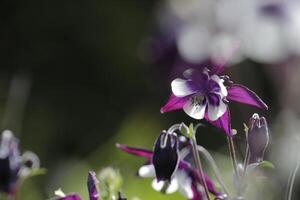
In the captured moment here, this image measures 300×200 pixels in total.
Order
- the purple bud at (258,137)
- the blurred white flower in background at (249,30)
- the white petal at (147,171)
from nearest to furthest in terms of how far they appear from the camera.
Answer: the purple bud at (258,137), the white petal at (147,171), the blurred white flower in background at (249,30)

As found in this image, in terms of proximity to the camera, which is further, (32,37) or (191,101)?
(32,37)

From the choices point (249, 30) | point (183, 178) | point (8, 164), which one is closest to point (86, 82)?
point (249, 30)

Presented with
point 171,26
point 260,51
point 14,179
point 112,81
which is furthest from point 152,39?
point 14,179

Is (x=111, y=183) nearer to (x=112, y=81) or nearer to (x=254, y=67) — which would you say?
(x=254, y=67)

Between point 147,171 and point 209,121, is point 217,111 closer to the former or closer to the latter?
point 209,121

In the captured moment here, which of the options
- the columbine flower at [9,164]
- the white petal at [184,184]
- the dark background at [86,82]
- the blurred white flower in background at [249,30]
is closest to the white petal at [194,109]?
the white petal at [184,184]

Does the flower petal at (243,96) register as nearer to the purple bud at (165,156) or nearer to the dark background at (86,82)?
the purple bud at (165,156)

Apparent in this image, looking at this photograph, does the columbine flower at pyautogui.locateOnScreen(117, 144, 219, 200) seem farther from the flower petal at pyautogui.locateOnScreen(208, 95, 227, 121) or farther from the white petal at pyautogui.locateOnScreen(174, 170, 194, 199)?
the flower petal at pyautogui.locateOnScreen(208, 95, 227, 121)
